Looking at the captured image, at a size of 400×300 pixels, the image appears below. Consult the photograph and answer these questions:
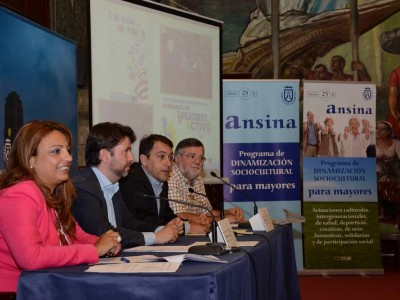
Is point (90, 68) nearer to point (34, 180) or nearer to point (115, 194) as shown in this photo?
point (115, 194)

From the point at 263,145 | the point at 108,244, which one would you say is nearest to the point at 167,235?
the point at 108,244

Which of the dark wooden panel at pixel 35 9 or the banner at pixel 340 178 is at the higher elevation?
the dark wooden panel at pixel 35 9

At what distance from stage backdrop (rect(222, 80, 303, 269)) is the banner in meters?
0.31

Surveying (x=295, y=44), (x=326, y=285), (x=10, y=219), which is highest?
(x=295, y=44)

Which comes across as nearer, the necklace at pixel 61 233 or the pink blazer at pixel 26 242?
the pink blazer at pixel 26 242

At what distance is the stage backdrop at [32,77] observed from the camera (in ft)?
13.1

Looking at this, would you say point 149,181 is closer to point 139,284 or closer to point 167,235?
point 167,235

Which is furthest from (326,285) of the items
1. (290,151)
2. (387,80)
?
(387,80)

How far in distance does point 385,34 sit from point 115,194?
7451 mm

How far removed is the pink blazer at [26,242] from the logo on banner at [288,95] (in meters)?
5.45

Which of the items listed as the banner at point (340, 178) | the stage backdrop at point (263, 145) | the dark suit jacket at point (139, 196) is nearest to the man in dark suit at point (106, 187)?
the dark suit jacket at point (139, 196)

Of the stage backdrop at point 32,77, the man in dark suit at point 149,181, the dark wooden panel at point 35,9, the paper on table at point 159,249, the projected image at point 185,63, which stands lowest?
the paper on table at point 159,249

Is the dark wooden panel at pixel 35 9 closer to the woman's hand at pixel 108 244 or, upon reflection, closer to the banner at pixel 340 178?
the banner at pixel 340 178

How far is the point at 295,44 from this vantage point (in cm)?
1045
